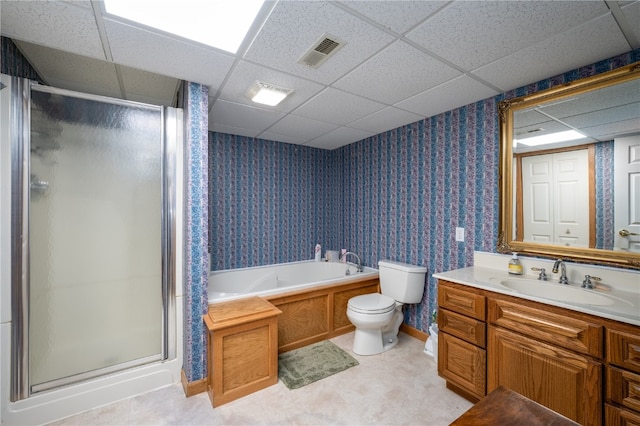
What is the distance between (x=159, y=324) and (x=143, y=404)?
497 mm

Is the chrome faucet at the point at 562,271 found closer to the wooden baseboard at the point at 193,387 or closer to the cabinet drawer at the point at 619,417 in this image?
the cabinet drawer at the point at 619,417

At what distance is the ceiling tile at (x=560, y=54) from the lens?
1.41 m

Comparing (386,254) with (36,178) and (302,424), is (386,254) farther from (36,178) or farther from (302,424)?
(36,178)

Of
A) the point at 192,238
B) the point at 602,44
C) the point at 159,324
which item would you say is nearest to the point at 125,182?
the point at 192,238

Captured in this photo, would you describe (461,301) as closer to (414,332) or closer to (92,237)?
(414,332)

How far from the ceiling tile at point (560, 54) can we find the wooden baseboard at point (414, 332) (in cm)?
230

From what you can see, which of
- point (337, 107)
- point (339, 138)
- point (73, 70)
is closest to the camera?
point (73, 70)

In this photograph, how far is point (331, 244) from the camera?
3.97 m

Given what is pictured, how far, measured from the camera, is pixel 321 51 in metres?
1.57

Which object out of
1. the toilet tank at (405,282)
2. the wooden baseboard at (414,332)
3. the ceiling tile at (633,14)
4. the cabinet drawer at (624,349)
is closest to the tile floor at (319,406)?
the wooden baseboard at (414,332)

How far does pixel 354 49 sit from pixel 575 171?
1648 mm

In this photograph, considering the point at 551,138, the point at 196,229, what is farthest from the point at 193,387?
the point at 551,138

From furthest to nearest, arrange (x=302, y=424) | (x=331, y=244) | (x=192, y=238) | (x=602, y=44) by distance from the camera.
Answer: (x=331, y=244)
(x=192, y=238)
(x=302, y=424)
(x=602, y=44)

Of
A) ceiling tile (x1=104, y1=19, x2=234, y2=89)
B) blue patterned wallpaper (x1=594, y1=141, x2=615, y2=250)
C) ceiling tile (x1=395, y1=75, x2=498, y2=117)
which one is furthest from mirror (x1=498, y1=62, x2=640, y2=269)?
ceiling tile (x1=104, y1=19, x2=234, y2=89)
